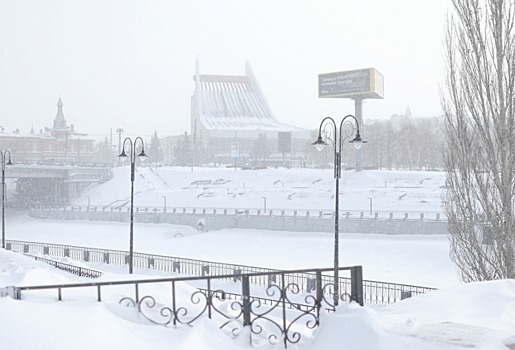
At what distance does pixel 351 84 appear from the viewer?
226 feet

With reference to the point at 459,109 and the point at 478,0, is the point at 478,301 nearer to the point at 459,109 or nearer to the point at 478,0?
the point at 459,109

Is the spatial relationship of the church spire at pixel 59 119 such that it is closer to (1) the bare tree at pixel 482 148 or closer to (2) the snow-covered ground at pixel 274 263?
(2) the snow-covered ground at pixel 274 263

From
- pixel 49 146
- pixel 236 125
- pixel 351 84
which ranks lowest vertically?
pixel 49 146

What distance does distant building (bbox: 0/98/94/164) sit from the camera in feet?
333

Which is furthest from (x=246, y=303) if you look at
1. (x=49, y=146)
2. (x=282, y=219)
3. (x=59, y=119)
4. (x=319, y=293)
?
(x=59, y=119)

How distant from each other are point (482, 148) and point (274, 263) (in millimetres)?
22363

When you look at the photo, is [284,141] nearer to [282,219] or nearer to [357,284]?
[282,219]

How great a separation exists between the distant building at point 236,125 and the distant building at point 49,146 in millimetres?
22093

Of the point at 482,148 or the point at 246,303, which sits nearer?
the point at 246,303

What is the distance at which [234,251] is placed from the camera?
41156 millimetres

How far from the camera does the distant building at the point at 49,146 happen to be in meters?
102

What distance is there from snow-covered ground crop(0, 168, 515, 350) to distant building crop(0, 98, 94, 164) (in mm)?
28731

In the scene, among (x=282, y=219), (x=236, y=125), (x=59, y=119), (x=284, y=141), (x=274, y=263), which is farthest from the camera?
(x=236, y=125)

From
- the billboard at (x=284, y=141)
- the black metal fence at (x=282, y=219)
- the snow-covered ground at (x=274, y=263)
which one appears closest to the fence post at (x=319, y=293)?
the snow-covered ground at (x=274, y=263)
